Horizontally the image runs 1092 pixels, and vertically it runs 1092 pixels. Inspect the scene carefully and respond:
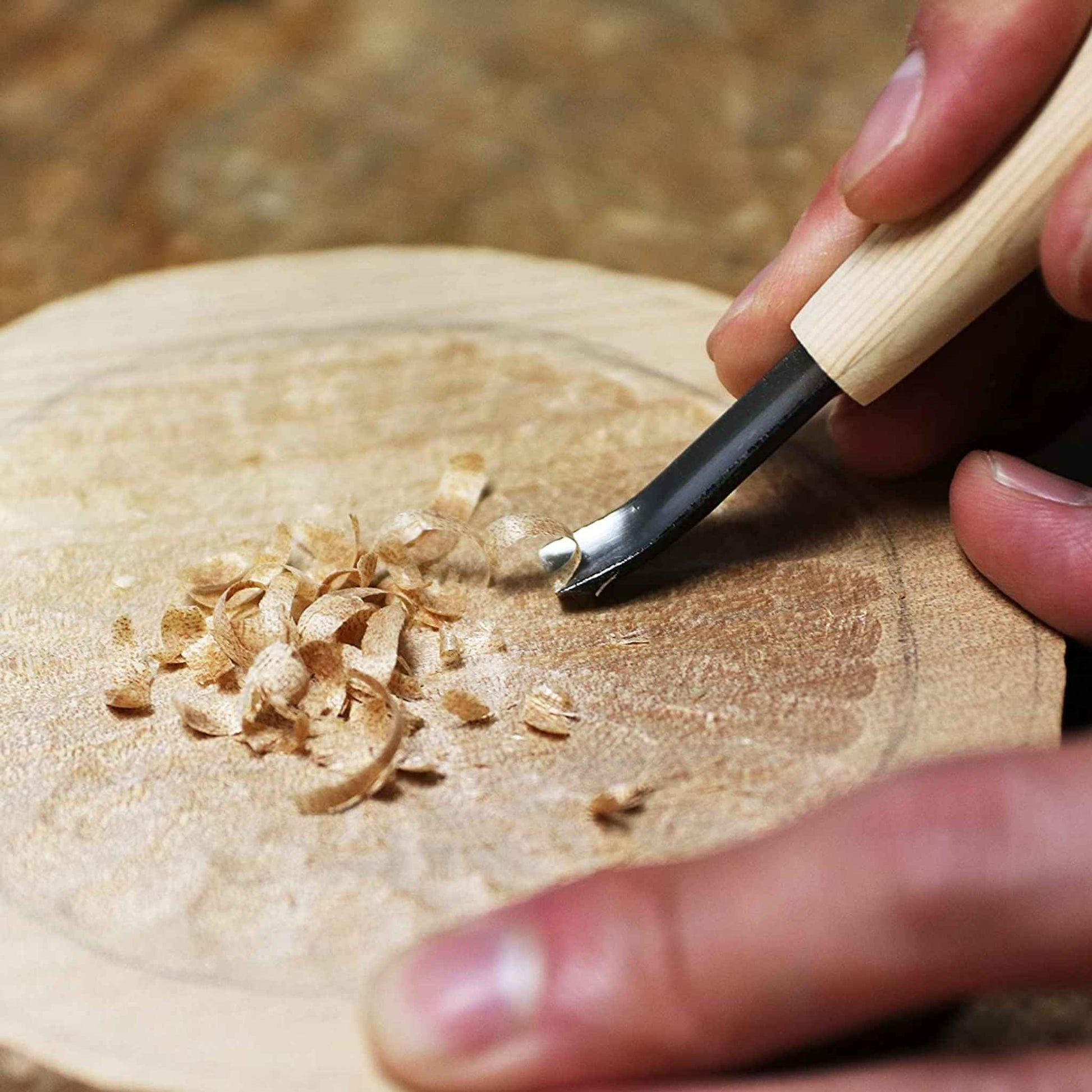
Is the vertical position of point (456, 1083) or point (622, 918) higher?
point (622, 918)

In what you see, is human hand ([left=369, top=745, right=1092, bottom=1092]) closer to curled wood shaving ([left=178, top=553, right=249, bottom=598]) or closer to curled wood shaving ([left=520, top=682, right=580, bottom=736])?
curled wood shaving ([left=520, top=682, right=580, bottom=736])

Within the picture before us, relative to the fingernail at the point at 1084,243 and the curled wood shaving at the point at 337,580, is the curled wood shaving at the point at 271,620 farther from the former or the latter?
the fingernail at the point at 1084,243

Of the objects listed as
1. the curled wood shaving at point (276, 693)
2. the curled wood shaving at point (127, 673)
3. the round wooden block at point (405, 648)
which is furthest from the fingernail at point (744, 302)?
the curled wood shaving at point (127, 673)

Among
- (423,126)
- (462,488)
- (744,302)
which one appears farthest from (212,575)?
(423,126)

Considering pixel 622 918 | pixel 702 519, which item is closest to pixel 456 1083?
pixel 622 918

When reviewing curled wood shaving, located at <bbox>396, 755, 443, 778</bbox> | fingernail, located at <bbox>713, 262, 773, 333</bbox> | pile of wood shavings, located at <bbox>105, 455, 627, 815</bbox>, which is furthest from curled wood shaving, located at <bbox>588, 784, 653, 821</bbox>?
fingernail, located at <bbox>713, 262, 773, 333</bbox>

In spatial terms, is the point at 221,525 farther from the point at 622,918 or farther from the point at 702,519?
the point at 622,918
